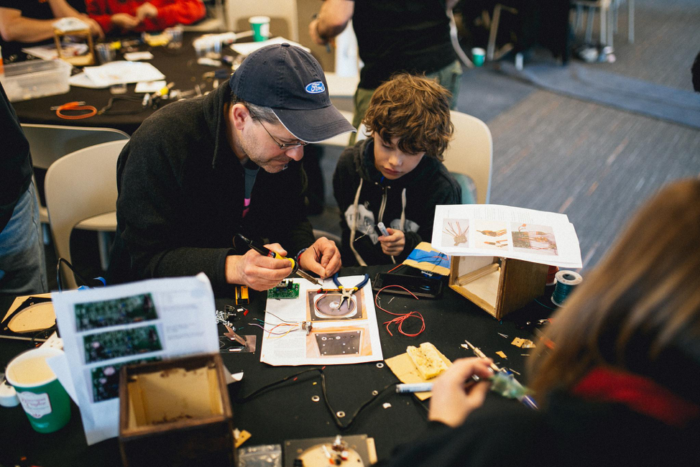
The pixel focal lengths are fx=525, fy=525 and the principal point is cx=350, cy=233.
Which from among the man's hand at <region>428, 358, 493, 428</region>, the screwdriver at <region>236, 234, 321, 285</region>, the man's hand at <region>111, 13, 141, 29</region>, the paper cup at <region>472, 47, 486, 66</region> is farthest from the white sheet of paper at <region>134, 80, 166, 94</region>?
the paper cup at <region>472, 47, 486, 66</region>

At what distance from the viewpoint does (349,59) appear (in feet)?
11.9

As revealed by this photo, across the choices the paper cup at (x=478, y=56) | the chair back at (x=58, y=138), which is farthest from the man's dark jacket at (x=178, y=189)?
the paper cup at (x=478, y=56)

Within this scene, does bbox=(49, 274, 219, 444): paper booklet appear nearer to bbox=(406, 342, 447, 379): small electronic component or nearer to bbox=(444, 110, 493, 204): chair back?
bbox=(406, 342, 447, 379): small electronic component

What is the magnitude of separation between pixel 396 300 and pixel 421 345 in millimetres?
195

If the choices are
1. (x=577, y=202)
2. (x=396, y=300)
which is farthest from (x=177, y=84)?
(x=577, y=202)

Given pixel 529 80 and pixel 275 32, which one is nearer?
pixel 275 32

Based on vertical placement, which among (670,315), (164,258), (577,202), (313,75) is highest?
(313,75)

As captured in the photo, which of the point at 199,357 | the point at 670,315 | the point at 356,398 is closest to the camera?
the point at 670,315

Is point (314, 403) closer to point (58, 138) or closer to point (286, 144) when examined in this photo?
point (286, 144)

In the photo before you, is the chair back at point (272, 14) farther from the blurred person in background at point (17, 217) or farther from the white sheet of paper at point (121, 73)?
the blurred person in background at point (17, 217)

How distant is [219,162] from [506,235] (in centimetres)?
79

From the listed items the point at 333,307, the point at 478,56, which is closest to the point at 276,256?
the point at 333,307

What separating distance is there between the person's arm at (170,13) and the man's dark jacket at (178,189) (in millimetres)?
2368

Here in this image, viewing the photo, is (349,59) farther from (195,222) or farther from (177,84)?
(195,222)
